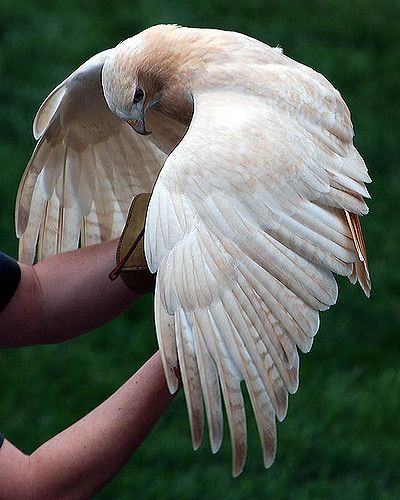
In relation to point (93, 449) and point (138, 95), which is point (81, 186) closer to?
point (138, 95)

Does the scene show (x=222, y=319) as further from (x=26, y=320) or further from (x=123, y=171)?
(x=123, y=171)

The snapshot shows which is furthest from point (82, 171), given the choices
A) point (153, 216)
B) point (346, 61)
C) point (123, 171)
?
point (346, 61)

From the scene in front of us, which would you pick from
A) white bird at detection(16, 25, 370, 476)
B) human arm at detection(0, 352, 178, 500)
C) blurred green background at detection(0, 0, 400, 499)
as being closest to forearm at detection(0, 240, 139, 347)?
white bird at detection(16, 25, 370, 476)

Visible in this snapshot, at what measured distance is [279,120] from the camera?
318cm

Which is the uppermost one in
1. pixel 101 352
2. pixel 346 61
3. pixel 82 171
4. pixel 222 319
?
pixel 222 319

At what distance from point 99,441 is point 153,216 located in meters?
0.48

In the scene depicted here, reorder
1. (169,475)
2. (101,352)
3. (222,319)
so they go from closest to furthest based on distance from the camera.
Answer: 1. (222,319)
2. (169,475)
3. (101,352)

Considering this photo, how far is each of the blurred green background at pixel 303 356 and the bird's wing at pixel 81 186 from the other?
1.09 meters

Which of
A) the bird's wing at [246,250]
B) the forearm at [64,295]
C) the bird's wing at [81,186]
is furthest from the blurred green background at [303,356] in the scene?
the bird's wing at [246,250]

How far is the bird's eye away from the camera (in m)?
3.45

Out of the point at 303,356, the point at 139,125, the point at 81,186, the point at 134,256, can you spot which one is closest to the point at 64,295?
the point at 134,256

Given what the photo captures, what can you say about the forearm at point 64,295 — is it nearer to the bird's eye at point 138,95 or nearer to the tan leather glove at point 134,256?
the tan leather glove at point 134,256

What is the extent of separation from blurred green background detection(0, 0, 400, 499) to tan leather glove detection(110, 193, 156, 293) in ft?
4.80

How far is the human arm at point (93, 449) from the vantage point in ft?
9.49
